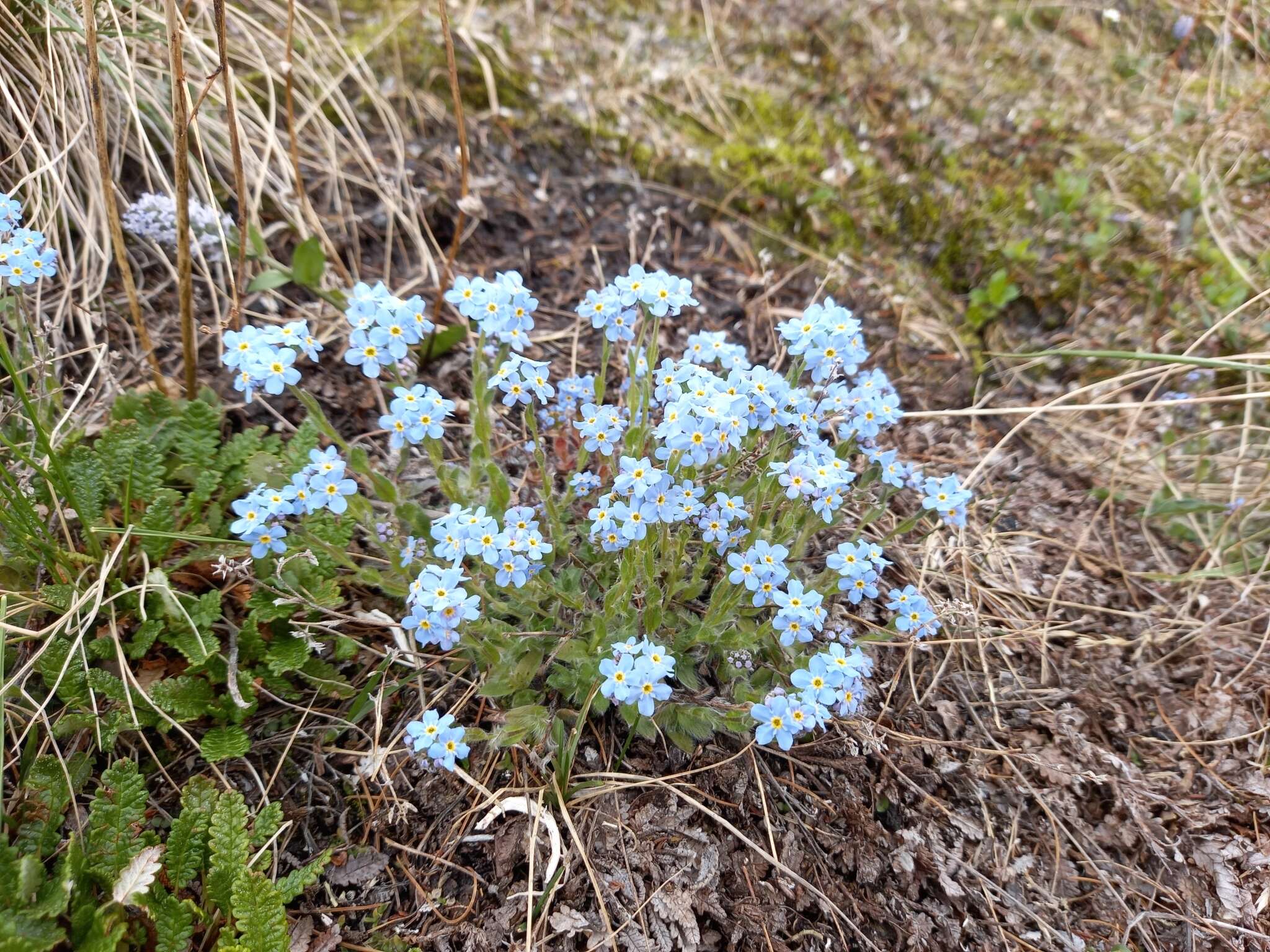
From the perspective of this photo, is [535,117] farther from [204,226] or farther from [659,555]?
[659,555]

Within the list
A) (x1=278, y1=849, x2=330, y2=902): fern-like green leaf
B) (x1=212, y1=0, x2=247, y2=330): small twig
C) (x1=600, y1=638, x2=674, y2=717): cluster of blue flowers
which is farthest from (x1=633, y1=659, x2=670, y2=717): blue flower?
(x1=212, y1=0, x2=247, y2=330): small twig

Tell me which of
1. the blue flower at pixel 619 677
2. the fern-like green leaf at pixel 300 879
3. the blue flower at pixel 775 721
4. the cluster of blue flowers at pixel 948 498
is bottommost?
the fern-like green leaf at pixel 300 879

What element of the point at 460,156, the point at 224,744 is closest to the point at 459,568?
the point at 224,744

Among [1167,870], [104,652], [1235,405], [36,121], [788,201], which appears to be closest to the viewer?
[104,652]

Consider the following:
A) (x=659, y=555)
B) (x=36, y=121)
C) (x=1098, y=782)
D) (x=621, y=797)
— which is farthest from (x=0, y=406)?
(x=1098, y=782)

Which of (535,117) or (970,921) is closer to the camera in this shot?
(970,921)

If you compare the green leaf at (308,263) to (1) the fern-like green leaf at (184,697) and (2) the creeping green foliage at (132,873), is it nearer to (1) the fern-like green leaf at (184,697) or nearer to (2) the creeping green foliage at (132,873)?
(1) the fern-like green leaf at (184,697)

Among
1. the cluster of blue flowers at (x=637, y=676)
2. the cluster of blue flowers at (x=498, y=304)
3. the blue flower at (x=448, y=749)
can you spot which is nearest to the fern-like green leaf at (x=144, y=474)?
the cluster of blue flowers at (x=498, y=304)
